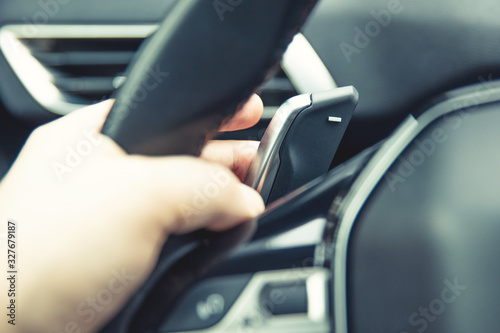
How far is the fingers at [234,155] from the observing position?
728 mm

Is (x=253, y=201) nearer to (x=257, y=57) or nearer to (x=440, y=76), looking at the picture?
(x=257, y=57)

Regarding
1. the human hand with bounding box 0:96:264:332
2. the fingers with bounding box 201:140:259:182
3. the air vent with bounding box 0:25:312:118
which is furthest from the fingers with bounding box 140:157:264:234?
the air vent with bounding box 0:25:312:118

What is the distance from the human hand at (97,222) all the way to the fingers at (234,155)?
292mm

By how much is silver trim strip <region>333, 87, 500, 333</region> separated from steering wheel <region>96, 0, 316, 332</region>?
0.11 metres

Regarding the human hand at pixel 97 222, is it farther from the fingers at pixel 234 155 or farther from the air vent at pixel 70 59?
the air vent at pixel 70 59

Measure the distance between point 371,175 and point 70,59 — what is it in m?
1.05

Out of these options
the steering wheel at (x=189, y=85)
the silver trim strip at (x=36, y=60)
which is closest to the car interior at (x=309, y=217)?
the steering wheel at (x=189, y=85)

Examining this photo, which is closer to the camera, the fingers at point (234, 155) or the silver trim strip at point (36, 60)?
the fingers at point (234, 155)

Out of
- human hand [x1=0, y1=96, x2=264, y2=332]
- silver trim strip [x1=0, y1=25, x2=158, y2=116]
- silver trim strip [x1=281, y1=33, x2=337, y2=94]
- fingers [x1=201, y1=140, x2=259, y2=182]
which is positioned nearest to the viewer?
human hand [x1=0, y1=96, x2=264, y2=332]

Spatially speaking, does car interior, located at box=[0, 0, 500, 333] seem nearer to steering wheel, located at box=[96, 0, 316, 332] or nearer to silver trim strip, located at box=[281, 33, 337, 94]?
steering wheel, located at box=[96, 0, 316, 332]

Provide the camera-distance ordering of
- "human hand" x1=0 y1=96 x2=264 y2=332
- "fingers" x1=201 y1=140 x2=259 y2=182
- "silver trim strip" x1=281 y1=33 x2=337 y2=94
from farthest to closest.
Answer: "silver trim strip" x1=281 y1=33 x2=337 y2=94, "fingers" x1=201 y1=140 x2=259 y2=182, "human hand" x1=0 y1=96 x2=264 y2=332

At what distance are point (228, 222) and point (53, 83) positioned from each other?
1058mm

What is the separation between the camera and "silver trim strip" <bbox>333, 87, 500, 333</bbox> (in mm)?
458

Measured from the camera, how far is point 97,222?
383 mm
